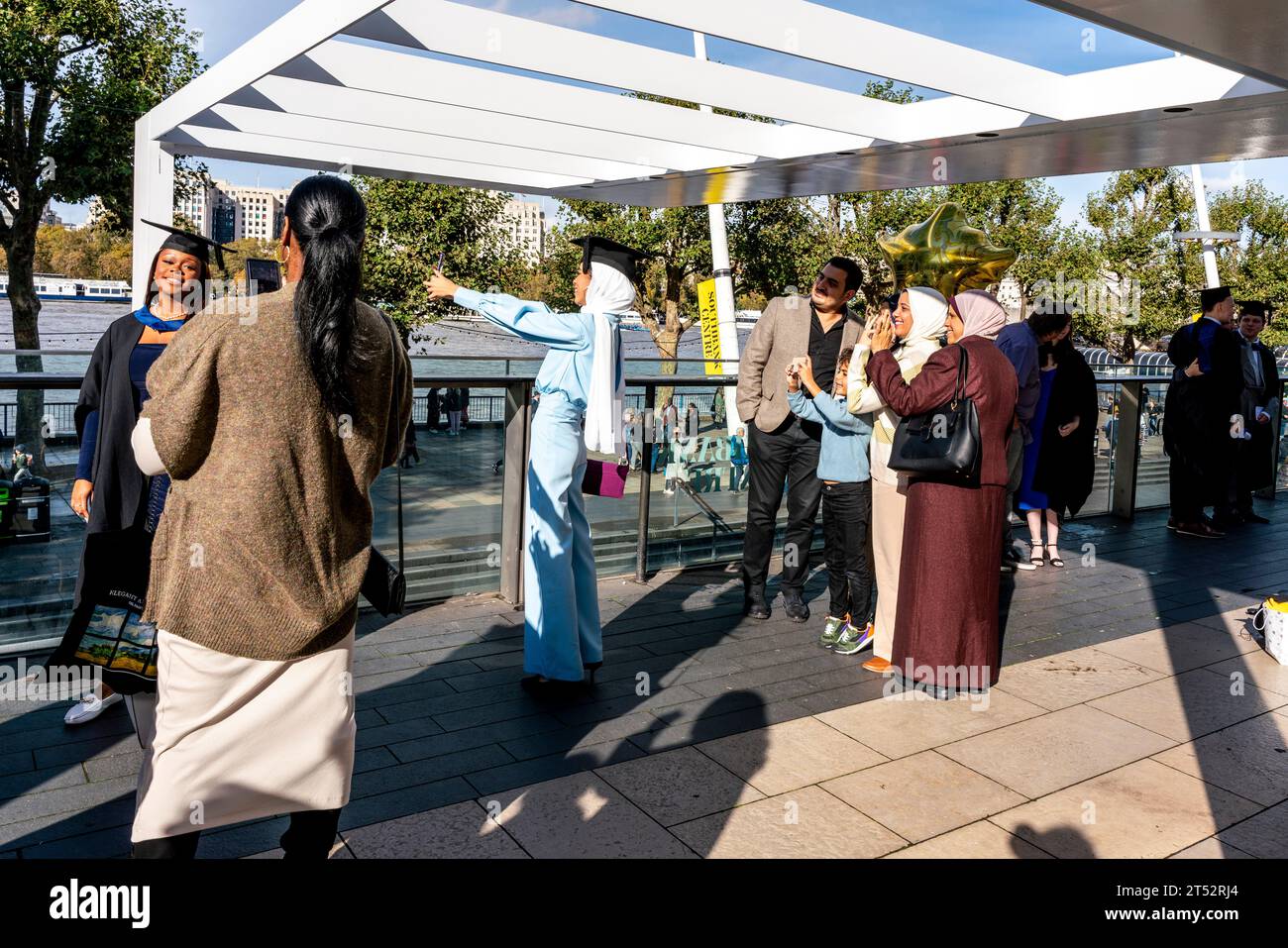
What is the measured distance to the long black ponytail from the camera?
7.23 ft

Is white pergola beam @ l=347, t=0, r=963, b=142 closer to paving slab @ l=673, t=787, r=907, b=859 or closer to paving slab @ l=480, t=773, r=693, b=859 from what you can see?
paving slab @ l=480, t=773, r=693, b=859

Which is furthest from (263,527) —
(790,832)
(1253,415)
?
(1253,415)

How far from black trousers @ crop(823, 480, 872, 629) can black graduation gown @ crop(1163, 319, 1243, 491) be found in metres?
4.79

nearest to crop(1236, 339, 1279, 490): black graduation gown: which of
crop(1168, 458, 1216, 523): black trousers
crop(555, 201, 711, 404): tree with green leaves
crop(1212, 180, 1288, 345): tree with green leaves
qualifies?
crop(1168, 458, 1216, 523): black trousers

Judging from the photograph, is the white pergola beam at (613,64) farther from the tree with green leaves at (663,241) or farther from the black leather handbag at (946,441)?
the tree with green leaves at (663,241)

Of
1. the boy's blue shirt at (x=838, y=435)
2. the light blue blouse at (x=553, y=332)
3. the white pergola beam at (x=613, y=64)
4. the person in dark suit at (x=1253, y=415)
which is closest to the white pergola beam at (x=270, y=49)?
the white pergola beam at (x=613, y=64)

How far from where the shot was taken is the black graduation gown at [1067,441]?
7.61 meters

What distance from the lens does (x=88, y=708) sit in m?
3.98

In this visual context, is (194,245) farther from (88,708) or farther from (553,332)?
(88,708)

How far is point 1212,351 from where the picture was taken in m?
8.64

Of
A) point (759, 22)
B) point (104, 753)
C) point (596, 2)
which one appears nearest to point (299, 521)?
point (104, 753)

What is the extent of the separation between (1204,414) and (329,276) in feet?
28.0

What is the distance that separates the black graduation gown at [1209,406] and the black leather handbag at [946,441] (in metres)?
5.24

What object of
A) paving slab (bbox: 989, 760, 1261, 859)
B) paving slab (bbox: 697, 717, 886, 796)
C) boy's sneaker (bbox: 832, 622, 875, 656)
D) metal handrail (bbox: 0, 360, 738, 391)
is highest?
metal handrail (bbox: 0, 360, 738, 391)
